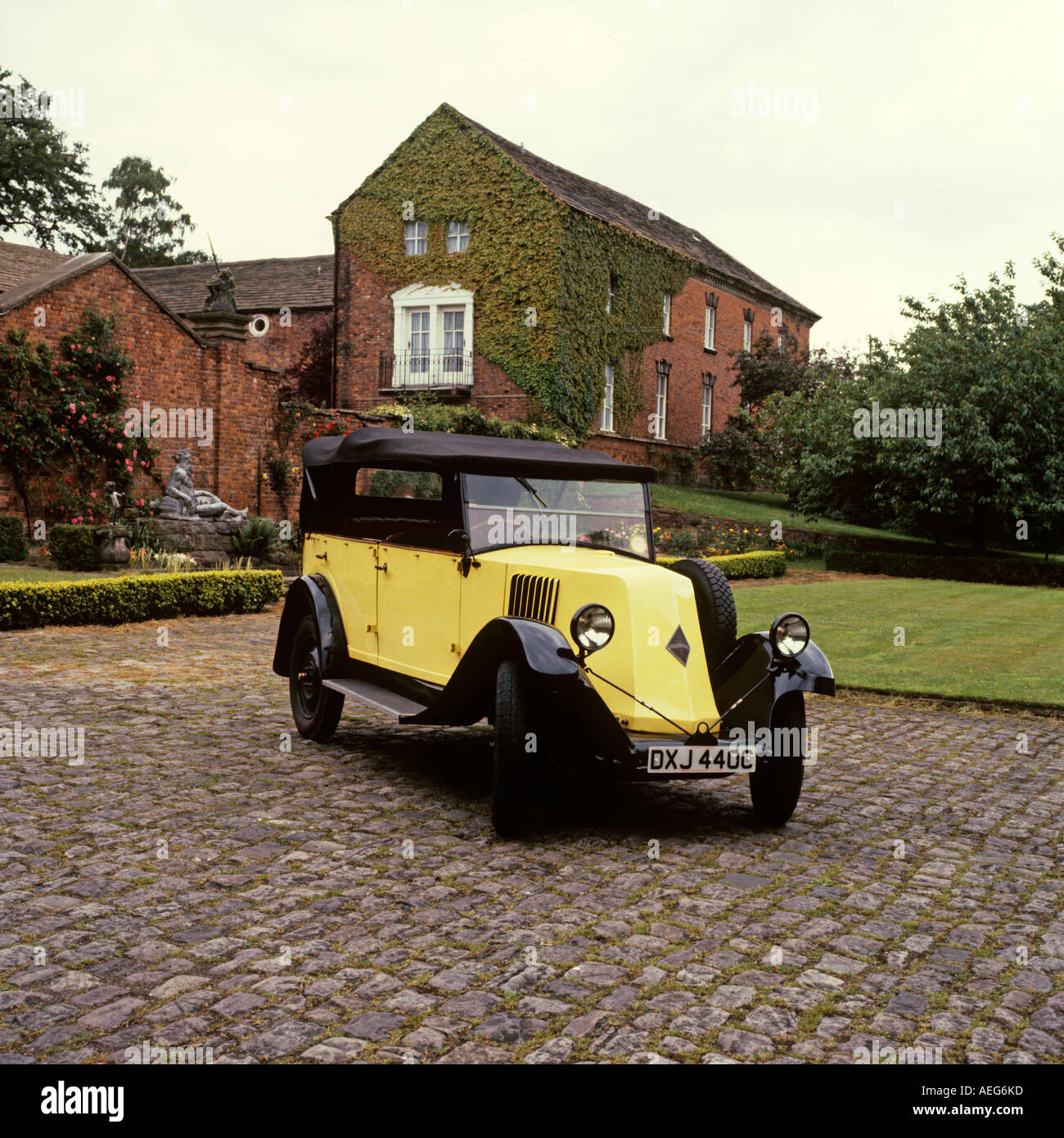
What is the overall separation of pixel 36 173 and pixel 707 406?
86.0ft

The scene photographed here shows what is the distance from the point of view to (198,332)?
23.0 metres

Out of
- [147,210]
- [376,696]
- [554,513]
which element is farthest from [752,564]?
[147,210]

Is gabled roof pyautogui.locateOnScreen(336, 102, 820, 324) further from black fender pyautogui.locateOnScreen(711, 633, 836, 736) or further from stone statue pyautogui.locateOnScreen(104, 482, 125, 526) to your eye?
black fender pyautogui.locateOnScreen(711, 633, 836, 736)

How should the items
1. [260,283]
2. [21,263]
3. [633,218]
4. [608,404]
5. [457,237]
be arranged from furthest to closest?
[260,283] < [633,218] < [608,404] < [457,237] < [21,263]

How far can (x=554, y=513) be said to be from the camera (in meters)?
6.52

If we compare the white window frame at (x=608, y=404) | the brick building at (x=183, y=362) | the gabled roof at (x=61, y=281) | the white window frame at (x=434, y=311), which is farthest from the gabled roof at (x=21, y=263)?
the white window frame at (x=608, y=404)

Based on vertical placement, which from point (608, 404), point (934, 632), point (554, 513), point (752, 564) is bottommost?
point (934, 632)

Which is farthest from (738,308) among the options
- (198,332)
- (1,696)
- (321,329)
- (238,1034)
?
(238,1034)

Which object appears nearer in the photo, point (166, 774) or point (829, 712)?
point (166, 774)

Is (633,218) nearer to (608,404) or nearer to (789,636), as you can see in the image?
(608,404)

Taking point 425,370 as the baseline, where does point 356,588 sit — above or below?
below

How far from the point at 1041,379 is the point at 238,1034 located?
25.6 metres

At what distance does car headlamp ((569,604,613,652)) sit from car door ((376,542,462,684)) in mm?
1098
